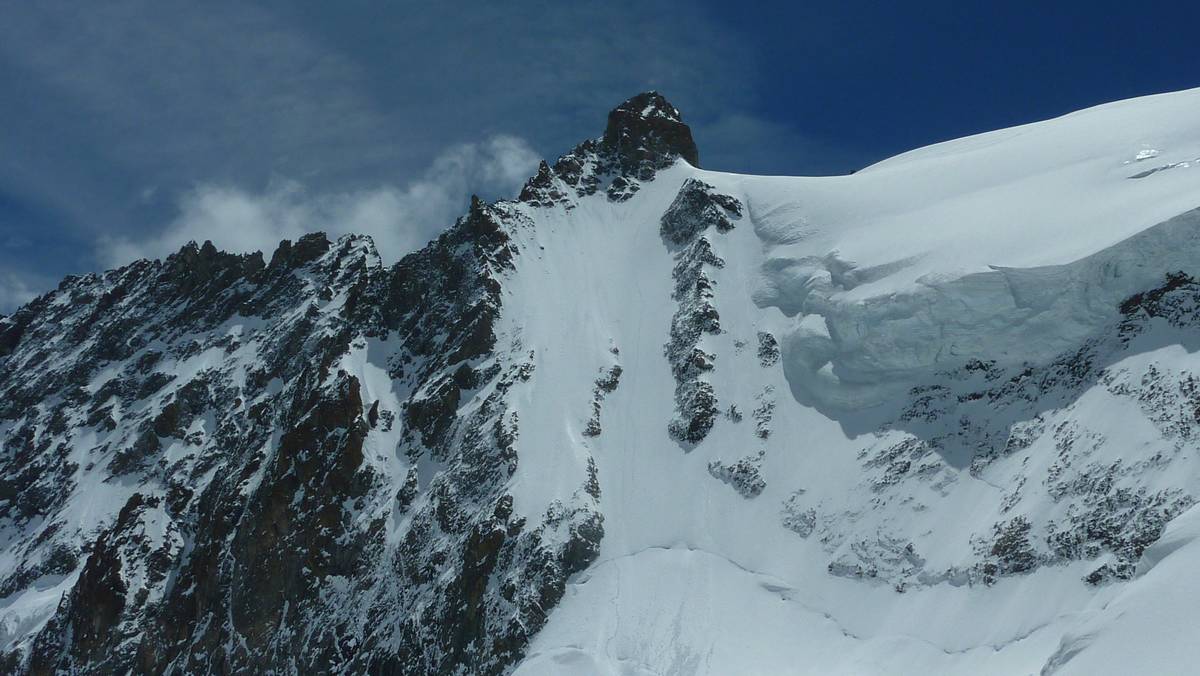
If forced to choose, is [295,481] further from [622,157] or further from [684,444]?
[622,157]

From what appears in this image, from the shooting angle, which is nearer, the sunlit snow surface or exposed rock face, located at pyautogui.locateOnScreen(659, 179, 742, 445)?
the sunlit snow surface

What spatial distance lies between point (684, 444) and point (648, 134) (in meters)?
45.8

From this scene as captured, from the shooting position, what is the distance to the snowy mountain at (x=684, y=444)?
42.8 m

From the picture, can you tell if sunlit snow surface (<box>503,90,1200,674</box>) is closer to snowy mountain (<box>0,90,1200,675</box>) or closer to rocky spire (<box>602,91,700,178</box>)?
snowy mountain (<box>0,90,1200,675</box>)

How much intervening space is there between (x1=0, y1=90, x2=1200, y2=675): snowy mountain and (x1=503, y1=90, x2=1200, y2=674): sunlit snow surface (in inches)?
7.3

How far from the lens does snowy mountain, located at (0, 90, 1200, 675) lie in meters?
42.8

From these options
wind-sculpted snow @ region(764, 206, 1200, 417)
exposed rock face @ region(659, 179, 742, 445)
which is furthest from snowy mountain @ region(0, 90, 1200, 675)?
exposed rock face @ region(659, 179, 742, 445)

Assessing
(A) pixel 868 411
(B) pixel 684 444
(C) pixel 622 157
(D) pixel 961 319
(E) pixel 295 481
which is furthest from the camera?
(C) pixel 622 157

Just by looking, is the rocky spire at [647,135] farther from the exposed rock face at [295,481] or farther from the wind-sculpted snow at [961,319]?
the wind-sculpted snow at [961,319]

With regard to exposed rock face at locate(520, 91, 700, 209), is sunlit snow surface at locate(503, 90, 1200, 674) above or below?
below

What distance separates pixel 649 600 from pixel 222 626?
109 feet

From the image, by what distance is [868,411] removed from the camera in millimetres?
55969

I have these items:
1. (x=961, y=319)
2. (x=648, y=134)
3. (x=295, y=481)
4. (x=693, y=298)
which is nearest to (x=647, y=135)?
(x=648, y=134)

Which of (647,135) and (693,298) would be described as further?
(647,135)
